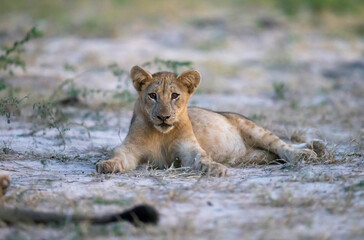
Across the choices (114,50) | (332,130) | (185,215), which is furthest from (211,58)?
(185,215)

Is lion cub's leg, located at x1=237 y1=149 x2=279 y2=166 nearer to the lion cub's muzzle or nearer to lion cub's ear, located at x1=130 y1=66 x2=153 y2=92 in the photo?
the lion cub's muzzle

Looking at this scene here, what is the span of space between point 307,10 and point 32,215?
17227mm

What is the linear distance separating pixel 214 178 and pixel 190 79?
1.08 meters

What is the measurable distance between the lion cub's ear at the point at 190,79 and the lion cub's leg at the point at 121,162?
0.70 m

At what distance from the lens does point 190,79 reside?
228 inches

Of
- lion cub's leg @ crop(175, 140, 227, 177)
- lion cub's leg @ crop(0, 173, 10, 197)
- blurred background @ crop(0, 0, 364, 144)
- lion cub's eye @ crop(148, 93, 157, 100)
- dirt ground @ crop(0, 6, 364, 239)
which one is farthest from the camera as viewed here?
blurred background @ crop(0, 0, 364, 144)

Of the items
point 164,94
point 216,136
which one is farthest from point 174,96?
point 216,136

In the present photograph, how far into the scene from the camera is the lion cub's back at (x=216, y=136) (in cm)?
616

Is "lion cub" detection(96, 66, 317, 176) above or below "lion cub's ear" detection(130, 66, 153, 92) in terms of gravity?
below

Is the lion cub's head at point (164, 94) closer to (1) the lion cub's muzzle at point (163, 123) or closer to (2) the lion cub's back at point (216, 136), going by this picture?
(1) the lion cub's muzzle at point (163, 123)

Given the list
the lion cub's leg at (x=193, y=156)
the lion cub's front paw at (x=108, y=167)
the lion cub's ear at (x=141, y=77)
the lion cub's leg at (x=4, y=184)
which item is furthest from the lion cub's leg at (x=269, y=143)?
the lion cub's leg at (x=4, y=184)

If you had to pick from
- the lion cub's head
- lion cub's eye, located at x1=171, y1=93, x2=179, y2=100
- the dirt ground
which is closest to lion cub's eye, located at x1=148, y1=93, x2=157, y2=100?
the lion cub's head

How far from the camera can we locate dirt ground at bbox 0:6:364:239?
3.79 metres

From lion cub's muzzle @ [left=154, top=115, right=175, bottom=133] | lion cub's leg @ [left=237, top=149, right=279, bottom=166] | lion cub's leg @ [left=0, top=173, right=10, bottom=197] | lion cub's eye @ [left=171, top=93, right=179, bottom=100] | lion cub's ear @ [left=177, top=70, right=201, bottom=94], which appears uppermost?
lion cub's ear @ [left=177, top=70, right=201, bottom=94]
